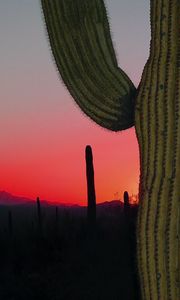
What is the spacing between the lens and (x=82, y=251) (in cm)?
1639

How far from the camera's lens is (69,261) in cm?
1599

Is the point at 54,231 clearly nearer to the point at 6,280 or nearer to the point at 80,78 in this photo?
the point at 6,280

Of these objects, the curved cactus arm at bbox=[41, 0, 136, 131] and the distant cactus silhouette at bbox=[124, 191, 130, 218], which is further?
the distant cactus silhouette at bbox=[124, 191, 130, 218]

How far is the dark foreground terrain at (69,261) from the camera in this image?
12.6 m

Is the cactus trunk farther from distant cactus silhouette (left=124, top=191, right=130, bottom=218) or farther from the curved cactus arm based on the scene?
distant cactus silhouette (left=124, top=191, right=130, bottom=218)

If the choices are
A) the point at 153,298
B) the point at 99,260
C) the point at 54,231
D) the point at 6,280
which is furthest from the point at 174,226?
the point at 54,231

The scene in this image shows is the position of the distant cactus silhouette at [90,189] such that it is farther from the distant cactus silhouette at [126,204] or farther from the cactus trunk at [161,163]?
A: the cactus trunk at [161,163]

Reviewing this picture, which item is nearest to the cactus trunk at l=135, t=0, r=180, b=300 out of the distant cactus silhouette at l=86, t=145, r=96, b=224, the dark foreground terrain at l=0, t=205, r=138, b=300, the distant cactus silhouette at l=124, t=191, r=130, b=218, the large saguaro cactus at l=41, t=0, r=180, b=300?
the large saguaro cactus at l=41, t=0, r=180, b=300

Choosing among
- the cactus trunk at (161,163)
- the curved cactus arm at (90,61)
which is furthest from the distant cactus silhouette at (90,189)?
the cactus trunk at (161,163)

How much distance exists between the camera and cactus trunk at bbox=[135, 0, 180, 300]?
356cm

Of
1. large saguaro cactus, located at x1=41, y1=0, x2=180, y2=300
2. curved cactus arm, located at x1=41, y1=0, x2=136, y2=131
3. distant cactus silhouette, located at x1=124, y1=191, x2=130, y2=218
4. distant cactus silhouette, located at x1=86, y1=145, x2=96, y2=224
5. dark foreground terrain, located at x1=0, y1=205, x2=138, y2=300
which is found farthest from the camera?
distant cactus silhouette, located at x1=124, y1=191, x2=130, y2=218

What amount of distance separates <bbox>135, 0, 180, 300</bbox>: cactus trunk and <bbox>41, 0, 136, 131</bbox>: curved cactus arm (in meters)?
0.53

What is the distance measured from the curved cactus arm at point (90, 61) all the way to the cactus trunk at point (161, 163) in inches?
20.9

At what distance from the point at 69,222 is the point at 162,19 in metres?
17.4
